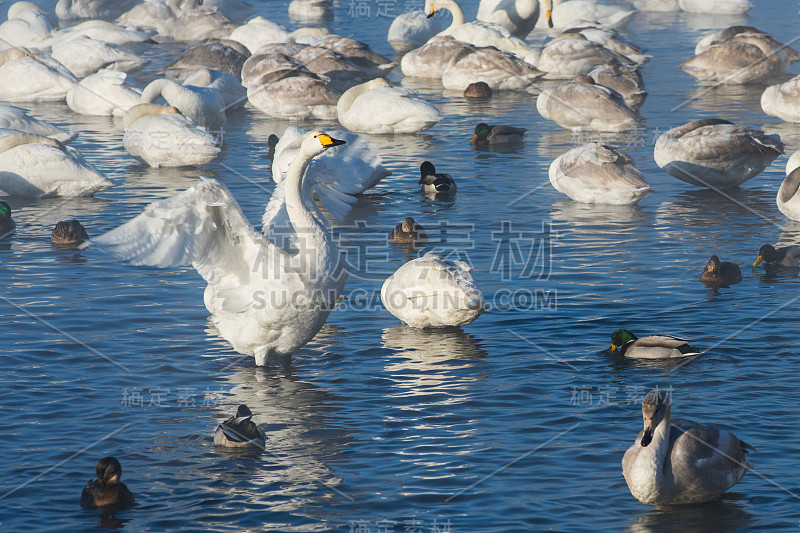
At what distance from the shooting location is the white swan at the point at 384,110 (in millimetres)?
21906

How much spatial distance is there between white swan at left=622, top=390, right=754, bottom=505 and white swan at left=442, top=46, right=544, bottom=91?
19910mm

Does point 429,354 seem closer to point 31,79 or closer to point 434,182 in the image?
point 434,182

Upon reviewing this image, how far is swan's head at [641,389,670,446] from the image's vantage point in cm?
822

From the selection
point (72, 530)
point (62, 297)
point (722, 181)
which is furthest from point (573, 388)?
point (722, 181)

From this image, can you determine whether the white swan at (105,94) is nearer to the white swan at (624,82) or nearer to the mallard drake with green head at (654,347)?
the white swan at (624,82)

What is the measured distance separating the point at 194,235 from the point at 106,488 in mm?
2948

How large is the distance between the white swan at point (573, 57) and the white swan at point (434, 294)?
55.1 ft

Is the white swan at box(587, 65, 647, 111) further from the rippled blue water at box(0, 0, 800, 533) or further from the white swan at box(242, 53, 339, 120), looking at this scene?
the white swan at box(242, 53, 339, 120)

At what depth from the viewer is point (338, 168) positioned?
16484 millimetres

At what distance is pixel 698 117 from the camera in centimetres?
2366

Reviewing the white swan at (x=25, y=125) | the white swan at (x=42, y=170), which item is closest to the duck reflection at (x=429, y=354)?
the white swan at (x=42, y=170)

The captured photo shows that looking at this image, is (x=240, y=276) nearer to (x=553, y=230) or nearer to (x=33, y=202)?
(x=553, y=230)

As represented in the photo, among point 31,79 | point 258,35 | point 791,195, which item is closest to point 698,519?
point 791,195

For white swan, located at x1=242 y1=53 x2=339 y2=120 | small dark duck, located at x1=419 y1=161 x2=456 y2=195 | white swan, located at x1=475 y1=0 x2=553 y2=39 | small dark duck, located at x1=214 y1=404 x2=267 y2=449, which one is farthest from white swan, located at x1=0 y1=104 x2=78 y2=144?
white swan, located at x1=475 y1=0 x2=553 y2=39
